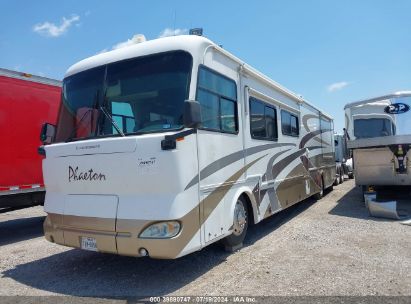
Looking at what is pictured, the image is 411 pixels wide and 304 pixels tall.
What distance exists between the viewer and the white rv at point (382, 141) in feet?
31.3

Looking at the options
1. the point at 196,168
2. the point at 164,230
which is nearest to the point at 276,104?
the point at 196,168

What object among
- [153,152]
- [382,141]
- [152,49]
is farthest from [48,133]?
[382,141]

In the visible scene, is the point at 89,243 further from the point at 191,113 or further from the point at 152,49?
the point at 152,49

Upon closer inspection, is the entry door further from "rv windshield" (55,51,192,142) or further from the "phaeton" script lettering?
the "phaeton" script lettering

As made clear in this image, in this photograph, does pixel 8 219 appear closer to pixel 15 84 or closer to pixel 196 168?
pixel 15 84

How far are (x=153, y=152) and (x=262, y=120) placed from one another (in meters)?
3.15

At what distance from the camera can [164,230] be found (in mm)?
4445

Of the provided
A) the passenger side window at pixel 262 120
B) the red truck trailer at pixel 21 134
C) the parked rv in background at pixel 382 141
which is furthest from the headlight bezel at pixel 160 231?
the parked rv in background at pixel 382 141

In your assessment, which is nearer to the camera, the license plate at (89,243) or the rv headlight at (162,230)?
the rv headlight at (162,230)

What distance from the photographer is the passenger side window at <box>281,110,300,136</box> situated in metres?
8.36

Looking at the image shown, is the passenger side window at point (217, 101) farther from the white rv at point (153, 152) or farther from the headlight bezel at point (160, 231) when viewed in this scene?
the headlight bezel at point (160, 231)

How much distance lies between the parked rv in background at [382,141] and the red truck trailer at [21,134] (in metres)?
7.74

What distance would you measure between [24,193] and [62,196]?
117 inches

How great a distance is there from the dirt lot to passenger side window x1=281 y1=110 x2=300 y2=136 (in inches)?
84.6
